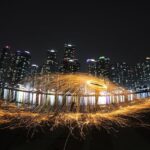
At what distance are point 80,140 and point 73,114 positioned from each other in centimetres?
246

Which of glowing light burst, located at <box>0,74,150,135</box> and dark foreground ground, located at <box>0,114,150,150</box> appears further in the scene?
glowing light burst, located at <box>0,74,150,135</box>

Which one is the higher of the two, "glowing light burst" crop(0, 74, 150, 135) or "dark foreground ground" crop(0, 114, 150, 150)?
"glowing light burst" crop(0, 74, 150, 135)

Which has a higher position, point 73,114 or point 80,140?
point 73,114

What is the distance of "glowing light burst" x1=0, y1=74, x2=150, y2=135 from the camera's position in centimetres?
1130

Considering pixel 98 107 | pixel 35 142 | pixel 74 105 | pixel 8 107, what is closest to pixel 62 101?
pixel 74 105

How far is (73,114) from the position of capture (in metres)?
12.4

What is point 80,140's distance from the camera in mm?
10102

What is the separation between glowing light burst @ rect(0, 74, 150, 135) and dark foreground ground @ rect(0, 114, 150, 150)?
54 centimetres

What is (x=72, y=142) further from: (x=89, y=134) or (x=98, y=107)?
(x=98, y=107)

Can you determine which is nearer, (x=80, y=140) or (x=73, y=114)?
(x=80, y=140)

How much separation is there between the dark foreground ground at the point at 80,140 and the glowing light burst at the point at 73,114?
0.54 m

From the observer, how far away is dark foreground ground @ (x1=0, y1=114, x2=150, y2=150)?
31.7 ft

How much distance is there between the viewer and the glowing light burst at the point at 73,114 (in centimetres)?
1130

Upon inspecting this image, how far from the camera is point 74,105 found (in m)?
13.2
